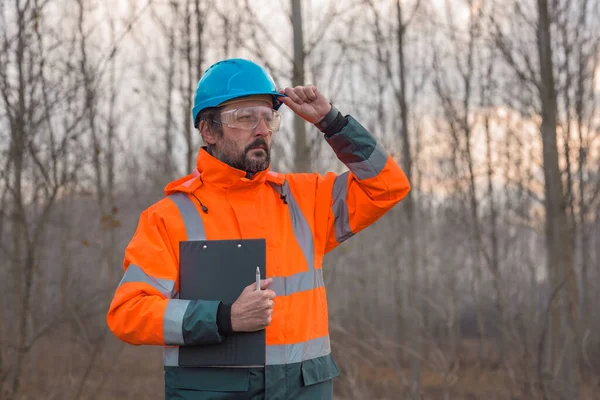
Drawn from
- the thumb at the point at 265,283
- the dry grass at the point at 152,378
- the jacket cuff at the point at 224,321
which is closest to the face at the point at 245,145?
the thumb at the point at 265,283

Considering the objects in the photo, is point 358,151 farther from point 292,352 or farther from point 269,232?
point 292,352

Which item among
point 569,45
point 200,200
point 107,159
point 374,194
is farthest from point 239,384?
point 107,159

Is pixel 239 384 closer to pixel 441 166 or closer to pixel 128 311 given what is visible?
pixel 128 311

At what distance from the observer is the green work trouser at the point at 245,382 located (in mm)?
2551

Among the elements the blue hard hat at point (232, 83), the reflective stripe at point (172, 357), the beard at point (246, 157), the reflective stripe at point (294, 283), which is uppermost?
the blue hard hat at point (232, 83)

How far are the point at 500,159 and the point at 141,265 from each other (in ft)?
39.0

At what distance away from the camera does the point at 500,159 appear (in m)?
13.6

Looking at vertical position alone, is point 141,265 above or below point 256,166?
below

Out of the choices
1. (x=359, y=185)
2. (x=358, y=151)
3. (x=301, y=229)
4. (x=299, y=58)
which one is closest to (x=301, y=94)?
(x=358, y=151)

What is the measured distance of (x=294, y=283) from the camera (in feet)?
8.83

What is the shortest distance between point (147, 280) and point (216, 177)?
501mm

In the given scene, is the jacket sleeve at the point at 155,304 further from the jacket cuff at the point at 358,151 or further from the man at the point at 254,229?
the jacket cuff at the point at 358,151

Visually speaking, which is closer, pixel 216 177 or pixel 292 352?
pixel 292 352

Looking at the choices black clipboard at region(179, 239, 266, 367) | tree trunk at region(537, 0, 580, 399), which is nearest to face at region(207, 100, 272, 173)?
black clipboard at region(179, 239, 266, 367)
